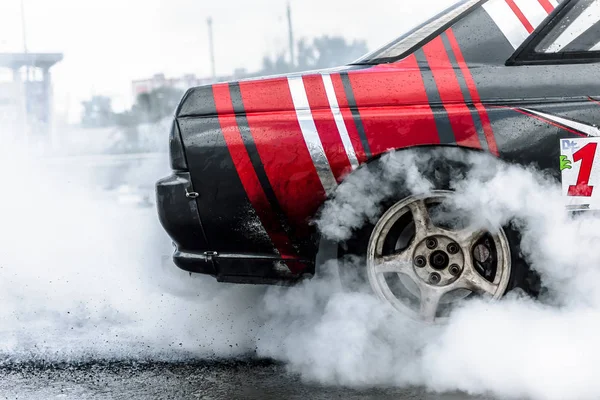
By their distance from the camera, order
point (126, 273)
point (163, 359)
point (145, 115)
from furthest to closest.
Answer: point (145, 115)
point (126, 273)
point (163, 359)

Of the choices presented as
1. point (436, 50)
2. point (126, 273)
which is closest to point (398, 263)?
point (436, 50)

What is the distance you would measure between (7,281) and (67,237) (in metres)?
1.09

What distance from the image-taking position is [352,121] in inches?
136

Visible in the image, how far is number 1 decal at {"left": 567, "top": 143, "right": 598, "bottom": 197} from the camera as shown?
339 centimetres

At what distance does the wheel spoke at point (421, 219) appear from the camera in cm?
358

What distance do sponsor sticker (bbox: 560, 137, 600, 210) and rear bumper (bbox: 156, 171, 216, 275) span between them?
1.53 m

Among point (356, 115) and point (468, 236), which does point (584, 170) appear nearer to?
point (468, 236)

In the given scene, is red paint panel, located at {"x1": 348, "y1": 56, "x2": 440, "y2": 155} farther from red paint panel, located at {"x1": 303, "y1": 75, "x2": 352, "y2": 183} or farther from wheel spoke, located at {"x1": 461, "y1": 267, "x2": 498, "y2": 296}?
wheel spoke, located at {"x1": 461, "y1": 267, "x2": 498, "y2": 296}

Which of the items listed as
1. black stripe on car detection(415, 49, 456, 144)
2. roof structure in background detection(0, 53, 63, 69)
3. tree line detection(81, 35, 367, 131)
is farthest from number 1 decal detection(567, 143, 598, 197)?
tree line detection(81, 35, 367, 131)

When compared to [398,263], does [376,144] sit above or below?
above

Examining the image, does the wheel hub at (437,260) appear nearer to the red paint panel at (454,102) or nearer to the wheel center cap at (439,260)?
the wheel center cap at (439,260)

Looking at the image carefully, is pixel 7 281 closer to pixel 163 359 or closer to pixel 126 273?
pixel 126 273

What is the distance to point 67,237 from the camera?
6.29 metres

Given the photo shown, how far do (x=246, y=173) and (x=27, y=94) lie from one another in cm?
1425
